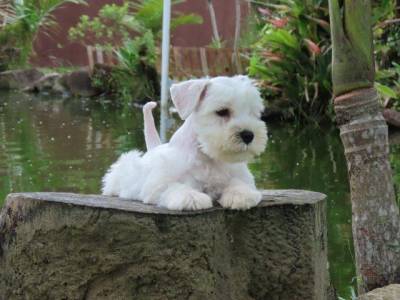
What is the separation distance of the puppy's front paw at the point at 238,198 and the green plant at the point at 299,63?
876 centimetres

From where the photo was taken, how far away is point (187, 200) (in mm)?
3475

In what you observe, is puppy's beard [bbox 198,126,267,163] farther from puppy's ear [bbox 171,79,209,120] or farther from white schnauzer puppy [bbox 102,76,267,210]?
puppy's ear [bbox 171,79,209,120]

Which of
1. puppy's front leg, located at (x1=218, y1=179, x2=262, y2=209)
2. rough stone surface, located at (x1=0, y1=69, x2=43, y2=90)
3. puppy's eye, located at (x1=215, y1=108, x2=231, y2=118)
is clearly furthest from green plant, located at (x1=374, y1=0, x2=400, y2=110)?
rough stone surface, located at (x1=0, y1=69, x2=43, y2=90)

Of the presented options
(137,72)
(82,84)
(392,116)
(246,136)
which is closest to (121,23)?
(82,84)

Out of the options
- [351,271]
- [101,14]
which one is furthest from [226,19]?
[351,271]

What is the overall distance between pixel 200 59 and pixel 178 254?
13249mm

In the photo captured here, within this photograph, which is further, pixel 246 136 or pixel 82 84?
pixel 82 84

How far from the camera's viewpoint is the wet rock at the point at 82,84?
18391 millimetres

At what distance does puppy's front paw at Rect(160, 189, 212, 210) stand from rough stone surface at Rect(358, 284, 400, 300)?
103cm

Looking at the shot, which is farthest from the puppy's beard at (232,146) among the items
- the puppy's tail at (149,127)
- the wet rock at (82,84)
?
the wet rock at (82,84)

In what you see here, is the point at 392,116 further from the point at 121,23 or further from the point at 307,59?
the point at 121,23

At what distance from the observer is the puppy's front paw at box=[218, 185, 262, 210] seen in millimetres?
3568

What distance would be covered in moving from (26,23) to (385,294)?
17.1 m

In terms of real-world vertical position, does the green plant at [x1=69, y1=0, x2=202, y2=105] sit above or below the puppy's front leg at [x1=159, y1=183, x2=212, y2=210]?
above
